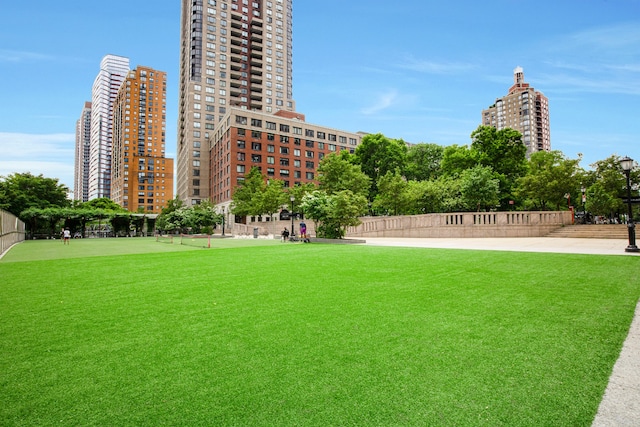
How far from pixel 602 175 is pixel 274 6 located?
318 feet

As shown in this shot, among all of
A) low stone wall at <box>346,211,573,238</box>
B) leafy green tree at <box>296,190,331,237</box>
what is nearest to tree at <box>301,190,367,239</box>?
leafy green tree at <box>296,190,331,237</box>

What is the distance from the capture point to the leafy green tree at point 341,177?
164 feet

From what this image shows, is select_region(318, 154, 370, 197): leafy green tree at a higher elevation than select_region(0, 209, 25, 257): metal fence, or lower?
higher

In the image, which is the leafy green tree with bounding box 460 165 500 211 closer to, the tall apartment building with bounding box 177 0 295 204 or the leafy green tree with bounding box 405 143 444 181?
the leafy green tree with bounding box 405 143 444 181

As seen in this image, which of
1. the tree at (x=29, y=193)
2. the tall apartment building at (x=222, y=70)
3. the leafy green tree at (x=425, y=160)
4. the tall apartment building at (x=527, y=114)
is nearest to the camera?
the tree at (x=29, y=193)

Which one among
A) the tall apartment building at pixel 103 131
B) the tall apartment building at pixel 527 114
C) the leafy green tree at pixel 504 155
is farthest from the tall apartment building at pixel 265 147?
the tall apartment building at pixel 103 131

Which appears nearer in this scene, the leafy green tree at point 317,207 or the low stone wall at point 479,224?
the leafy green tree at point 317,207

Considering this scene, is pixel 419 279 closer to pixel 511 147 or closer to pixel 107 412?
pixel 107 412

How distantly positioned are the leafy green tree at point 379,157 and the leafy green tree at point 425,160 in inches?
128

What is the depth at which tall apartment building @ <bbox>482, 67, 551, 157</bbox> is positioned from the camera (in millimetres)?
141750

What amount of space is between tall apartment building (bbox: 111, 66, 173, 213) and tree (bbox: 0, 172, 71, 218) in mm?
79641

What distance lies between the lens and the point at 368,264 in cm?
1180

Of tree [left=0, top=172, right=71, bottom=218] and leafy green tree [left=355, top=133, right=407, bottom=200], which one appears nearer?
tree [left=0, top=172, right=71, bottom=218]

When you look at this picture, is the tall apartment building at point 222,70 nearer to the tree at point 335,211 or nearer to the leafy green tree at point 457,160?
the leafy green tree at point 457,160
